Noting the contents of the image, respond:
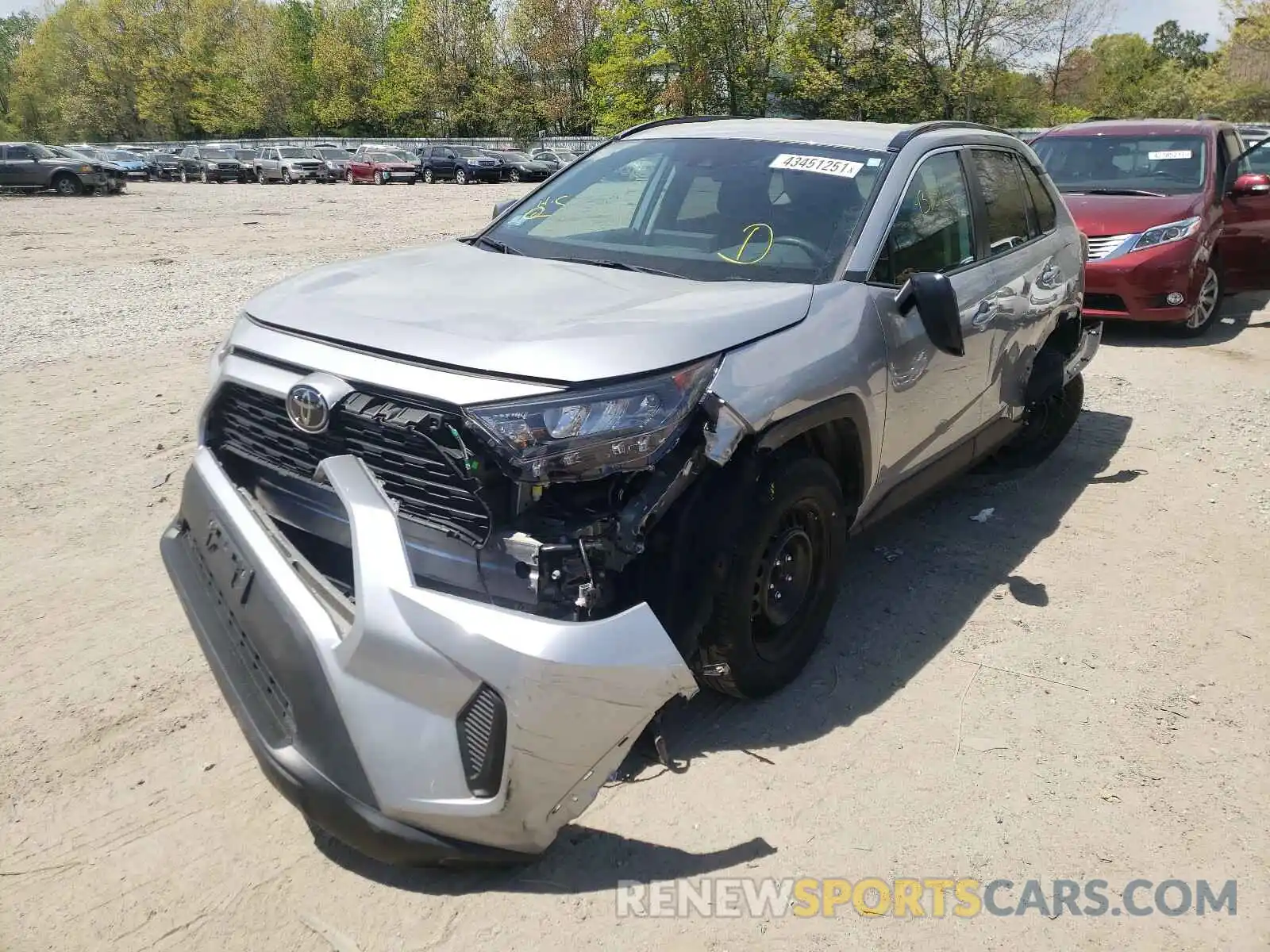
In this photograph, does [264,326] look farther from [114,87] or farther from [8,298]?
[114,87]

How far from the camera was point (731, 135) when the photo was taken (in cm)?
418

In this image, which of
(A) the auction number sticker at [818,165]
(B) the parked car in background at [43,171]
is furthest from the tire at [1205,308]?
(B) the parked car in background at [43,171]

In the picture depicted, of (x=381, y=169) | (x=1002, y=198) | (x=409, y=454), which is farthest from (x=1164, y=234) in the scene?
(x=381, y=169)

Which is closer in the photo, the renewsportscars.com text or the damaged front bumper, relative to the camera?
the damaged front bumper

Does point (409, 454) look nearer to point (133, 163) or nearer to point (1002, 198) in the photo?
point (1002, 198)

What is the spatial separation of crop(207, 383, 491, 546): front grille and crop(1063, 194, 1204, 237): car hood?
7.54 m

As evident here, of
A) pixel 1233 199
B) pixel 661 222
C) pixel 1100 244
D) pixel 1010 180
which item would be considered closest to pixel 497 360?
pixel 661 222

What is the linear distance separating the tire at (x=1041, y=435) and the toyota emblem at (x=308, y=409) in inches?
165

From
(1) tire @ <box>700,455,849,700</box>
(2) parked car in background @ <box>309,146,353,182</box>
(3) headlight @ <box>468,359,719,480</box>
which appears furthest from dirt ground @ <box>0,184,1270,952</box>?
(2) parked car in background @ <box>309,146,353,182</box>

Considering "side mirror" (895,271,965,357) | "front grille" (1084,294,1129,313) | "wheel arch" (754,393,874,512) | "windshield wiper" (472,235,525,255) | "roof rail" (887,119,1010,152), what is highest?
"roof rail" (887,119,1010,152)

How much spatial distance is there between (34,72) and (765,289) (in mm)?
109681

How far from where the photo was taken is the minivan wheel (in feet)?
97.8

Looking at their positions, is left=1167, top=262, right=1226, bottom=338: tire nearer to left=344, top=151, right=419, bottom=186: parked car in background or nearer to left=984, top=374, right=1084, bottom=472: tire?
left=984, top=374, right=1084, bottom=472: tire

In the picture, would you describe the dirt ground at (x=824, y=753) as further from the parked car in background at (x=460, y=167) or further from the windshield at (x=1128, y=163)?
the parked car in background at (x=460, y=167)
